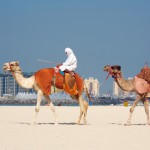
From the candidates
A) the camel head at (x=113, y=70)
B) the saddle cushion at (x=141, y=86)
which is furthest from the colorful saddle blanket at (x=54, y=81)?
the saddle cushion at (x=141, y=86)

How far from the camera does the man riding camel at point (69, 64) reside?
16703mm

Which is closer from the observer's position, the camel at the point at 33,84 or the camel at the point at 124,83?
the camel at the point at 33,84

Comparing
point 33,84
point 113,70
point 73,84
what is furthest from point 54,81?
point 113,70

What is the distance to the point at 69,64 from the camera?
16766 mm

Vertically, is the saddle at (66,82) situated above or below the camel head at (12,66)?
below

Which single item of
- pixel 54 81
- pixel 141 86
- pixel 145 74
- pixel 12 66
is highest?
pixel 12 66

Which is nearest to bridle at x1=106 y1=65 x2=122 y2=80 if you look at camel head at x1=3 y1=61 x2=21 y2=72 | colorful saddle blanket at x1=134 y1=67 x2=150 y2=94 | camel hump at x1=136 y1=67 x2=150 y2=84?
colorful saddle blanket at x1=134 y1=67 x2=150 y2=94

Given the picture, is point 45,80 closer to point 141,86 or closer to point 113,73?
point 113,73

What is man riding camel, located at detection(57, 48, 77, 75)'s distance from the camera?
16.7 metres

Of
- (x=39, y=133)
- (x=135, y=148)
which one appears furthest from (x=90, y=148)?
(x=39, y=133)

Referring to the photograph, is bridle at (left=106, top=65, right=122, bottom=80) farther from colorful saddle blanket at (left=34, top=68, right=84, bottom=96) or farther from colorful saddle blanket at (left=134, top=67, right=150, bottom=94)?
colorful saddle blanket at (left=34, top=68, right=84, bottom=96)

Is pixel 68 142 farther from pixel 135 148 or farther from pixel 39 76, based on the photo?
pixel 39 76

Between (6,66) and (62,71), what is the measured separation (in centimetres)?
167

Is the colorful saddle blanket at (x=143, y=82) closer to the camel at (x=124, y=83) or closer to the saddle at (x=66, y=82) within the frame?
the camel at (x=124, y=83)
